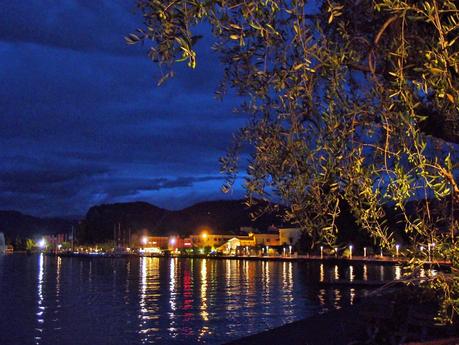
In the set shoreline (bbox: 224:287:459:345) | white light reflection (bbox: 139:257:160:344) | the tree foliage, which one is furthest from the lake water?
the tree foliage

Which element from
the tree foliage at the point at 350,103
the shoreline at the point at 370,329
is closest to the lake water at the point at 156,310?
the shoreline at the point at 370,329

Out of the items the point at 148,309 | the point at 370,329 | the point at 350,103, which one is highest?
the point at 350,103

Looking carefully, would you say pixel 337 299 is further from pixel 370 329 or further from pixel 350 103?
pixel 350 103

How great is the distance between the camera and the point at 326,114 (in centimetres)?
580

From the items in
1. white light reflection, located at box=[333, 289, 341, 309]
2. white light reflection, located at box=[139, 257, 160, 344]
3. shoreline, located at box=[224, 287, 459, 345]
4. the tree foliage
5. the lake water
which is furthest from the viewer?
white light reflection, located at box=[333, 289, 341, 309]

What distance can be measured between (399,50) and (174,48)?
1.89 m

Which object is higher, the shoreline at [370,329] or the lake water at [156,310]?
the shoreline at [370,329]

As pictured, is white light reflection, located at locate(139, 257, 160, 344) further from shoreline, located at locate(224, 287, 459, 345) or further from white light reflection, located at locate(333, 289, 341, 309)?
white light reflection, located at locate(333, 289, 341, 309)

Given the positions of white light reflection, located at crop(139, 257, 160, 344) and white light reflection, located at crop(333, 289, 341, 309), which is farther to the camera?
white light reflection, located at crop(333, 289, 341, 309)

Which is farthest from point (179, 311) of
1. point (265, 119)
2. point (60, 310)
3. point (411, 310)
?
point (265, 119)

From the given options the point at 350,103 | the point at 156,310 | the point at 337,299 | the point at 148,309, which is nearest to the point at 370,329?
the point at 350,103

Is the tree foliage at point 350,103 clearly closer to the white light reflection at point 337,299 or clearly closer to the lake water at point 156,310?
the lake water at point 156,310

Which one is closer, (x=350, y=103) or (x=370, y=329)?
(x=350, y=103)

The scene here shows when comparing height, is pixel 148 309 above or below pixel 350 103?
below
